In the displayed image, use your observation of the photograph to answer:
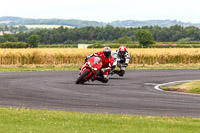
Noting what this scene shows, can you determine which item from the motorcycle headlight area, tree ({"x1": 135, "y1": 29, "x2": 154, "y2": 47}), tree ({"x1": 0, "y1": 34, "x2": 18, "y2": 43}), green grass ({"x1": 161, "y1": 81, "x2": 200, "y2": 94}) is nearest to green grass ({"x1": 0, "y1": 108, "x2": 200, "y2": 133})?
green grass ({"x1": 161, "y1": 81, "x2": 200, "y2": 94})

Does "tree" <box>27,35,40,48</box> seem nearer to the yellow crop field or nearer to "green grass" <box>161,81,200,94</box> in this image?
the yellow crop field

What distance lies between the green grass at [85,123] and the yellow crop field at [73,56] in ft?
99.2

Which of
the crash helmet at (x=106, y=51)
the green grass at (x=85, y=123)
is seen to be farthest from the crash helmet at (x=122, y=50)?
the green grass at (x=85, y=123)

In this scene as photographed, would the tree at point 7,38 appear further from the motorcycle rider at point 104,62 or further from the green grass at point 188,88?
the green grass at point 188,88

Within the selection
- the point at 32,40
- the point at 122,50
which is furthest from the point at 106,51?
the point at 32,40

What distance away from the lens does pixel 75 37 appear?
582 feet

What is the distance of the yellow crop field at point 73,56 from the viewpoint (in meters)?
43.0

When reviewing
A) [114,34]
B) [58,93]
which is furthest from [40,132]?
[114,34]

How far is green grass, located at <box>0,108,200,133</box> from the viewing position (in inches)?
411

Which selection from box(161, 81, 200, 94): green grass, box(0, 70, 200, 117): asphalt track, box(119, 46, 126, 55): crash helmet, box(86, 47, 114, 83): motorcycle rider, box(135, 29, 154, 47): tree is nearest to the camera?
box(0, 70, 200, 117): asphalt track

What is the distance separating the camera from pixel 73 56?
1742 inches

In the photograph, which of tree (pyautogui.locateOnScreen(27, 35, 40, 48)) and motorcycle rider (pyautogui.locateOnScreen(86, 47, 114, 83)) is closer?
motorcycle rider (pyautogui.locateOnScreen(86, 47, 114, 83))

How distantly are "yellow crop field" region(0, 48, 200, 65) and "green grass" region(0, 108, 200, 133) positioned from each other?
3024 cm

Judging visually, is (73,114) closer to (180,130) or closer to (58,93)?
(180,130)
